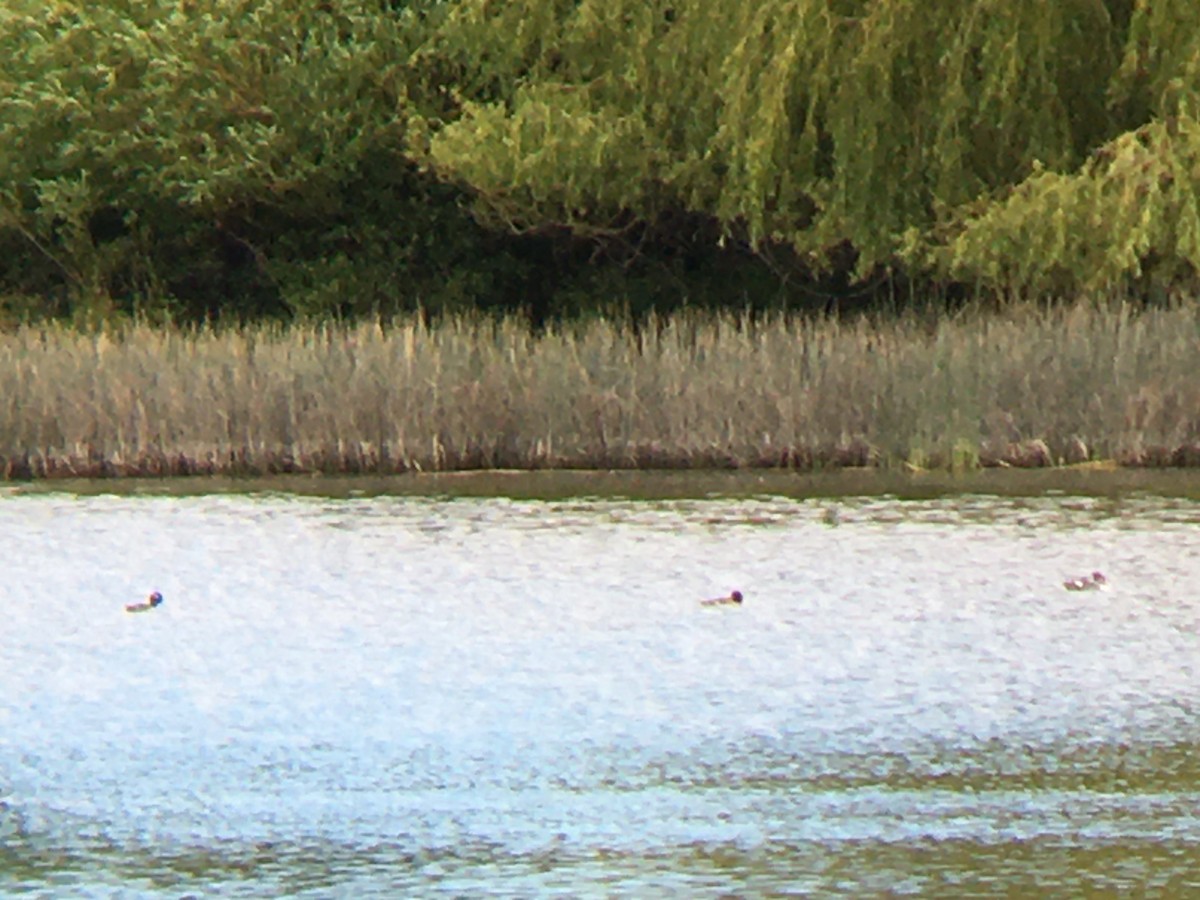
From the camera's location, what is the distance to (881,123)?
61.1ft

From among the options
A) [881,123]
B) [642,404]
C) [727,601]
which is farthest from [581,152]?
[727,601]

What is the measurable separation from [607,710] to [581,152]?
14.7 m

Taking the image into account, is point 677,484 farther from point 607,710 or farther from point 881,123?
point 607,710

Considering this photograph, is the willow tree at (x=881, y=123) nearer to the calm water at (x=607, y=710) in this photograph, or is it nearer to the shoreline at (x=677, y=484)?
the shoreline at (x=677, y=484)

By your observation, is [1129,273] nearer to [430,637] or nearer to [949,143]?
[949,143]

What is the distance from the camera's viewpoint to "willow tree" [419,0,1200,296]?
16609mm

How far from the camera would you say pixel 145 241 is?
26750 mm

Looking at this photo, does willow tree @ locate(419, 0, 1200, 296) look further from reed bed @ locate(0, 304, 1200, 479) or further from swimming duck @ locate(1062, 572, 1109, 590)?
swimming duck @ locate(1062, 572, 1109, 590)

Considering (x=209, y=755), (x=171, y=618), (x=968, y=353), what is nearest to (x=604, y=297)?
(x=968, y=353)

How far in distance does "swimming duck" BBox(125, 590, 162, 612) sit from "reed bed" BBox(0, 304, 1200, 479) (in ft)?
21.5

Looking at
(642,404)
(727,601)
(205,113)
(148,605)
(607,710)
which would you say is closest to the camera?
(607,710)

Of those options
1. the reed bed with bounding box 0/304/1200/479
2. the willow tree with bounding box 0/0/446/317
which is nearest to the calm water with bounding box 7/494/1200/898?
the reed bed with bounding box 0/304/1200/479

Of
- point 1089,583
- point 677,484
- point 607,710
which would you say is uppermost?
point 607,710

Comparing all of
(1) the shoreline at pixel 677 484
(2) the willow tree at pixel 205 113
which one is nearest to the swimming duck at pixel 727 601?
(1) the shoreline at pixel 677 484
